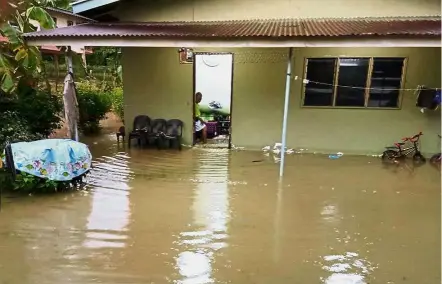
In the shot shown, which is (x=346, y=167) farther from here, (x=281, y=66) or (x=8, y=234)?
(x=8, y=234)

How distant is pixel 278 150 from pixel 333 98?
6.23 ft

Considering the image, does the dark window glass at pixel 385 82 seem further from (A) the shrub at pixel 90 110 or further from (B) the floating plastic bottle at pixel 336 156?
(A) the shrub at pixel 90 110

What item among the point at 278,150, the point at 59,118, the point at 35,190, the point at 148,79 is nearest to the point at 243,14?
the point at 148,79

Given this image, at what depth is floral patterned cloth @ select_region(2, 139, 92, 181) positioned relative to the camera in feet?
18.6

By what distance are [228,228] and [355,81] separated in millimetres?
5685

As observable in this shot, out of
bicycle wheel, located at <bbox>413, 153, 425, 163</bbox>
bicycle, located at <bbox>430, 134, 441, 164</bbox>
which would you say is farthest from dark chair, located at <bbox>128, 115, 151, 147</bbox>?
bicycle, located at <bbox>430, 134, 441, 164</bbox>

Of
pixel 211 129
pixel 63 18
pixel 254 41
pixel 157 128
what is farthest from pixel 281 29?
pixel 63 18

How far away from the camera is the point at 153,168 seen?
7.58 m

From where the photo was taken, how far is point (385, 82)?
8.61 metres

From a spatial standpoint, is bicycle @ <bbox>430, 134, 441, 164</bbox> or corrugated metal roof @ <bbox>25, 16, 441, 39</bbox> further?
bicycle @ <bbox>430, 134, 441, 164</bbox>

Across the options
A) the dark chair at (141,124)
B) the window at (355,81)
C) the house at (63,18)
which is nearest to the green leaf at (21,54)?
the house at (63,18)

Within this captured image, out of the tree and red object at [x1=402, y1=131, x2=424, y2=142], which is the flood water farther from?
the tree

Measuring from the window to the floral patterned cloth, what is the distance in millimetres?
5631

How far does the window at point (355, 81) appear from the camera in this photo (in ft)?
28.1
